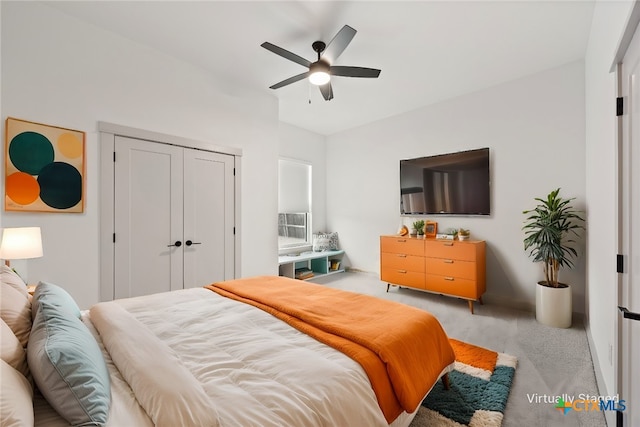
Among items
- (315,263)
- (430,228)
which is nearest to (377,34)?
(430,228)

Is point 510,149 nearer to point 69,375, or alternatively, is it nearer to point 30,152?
point 69,375

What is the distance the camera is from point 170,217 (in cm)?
317

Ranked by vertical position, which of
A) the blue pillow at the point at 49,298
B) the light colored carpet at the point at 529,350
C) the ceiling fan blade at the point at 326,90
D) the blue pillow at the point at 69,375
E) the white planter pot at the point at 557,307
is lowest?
the light colored carpet at the point at 529,350

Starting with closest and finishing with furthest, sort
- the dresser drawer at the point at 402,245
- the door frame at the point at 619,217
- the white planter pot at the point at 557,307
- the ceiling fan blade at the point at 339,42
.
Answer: the door frame at the point at 619,217 < the ceiling fan blade at the point at 339,42 < the white planter pot at the point at 557,307 < the dresser drawer at the point at 402,245

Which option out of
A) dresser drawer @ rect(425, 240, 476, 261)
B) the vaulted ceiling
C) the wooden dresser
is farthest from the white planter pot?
the vaulted ceiling

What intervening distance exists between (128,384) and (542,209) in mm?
4251

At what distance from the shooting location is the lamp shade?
1.94m

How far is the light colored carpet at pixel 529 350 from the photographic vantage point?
1736mm

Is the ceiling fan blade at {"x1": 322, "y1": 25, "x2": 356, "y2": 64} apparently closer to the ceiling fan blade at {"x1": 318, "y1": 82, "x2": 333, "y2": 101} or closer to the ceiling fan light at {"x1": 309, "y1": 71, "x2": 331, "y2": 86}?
the ceiling fan light at {"x1": 309, "y1": 71, "x2": 331, "y2": 86}

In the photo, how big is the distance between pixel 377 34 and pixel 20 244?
3.36 m

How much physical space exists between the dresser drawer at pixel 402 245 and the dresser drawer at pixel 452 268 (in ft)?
0.68

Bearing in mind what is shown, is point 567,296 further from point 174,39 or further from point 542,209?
point 174,39

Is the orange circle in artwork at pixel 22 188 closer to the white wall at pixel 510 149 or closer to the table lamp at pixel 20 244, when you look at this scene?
the table lamp at pixel 20 244

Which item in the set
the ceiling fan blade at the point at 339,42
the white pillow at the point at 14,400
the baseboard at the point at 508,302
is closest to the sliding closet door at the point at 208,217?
the ceiling fan blade at the point at 339,42
